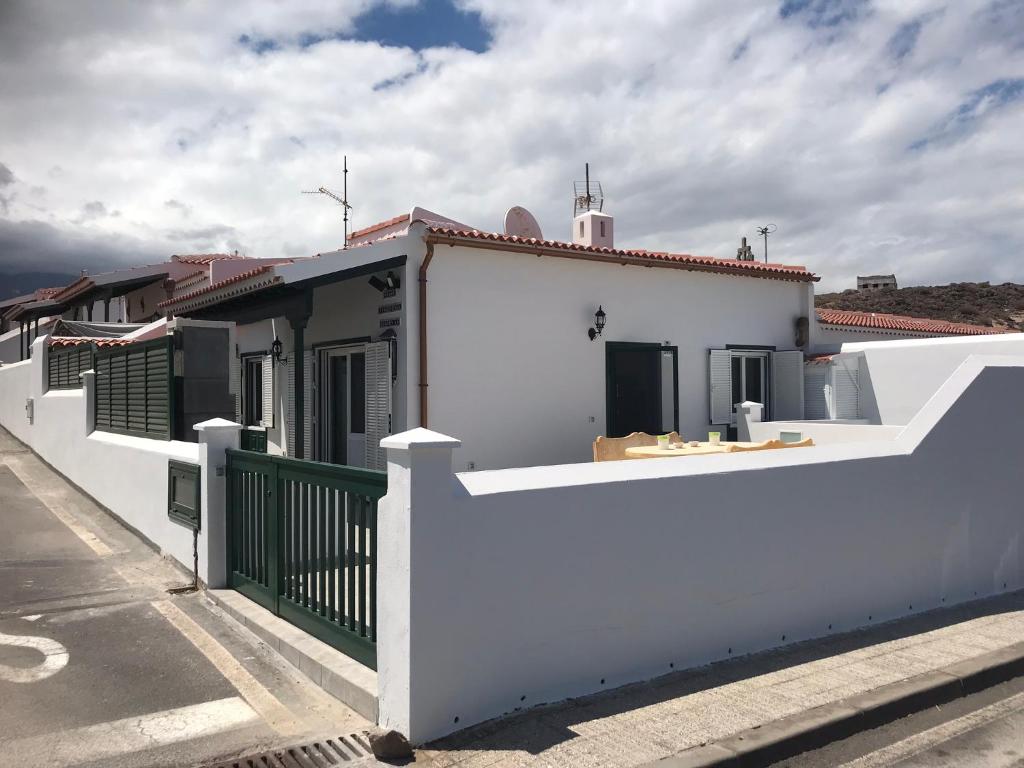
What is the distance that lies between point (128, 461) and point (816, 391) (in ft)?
34.2

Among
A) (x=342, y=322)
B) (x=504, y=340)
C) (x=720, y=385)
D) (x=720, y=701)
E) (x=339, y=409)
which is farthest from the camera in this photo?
(x=720, y=385)

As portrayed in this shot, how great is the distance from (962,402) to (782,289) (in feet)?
23.6

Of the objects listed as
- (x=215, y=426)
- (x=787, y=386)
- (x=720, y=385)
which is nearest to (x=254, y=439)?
(x=215, y=426)

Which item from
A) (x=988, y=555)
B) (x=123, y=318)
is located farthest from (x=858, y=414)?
(x=123, y=318)

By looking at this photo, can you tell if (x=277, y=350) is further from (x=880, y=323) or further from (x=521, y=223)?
(x=880, y=323)

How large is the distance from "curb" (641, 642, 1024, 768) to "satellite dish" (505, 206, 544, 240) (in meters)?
9.00

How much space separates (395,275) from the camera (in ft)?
31.1

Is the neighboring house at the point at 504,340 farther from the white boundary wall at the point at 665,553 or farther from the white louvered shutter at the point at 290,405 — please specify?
the white boundary wall at the point at 665,553

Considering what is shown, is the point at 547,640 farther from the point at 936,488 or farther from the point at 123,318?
Answer: the point at 123,318

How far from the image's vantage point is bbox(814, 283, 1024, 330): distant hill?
42.7 m

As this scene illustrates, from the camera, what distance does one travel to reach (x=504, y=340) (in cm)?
1002

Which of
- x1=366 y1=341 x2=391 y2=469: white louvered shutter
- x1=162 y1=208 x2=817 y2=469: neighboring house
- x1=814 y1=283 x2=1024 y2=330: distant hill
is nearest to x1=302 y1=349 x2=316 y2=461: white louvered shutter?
x1=162 y1=208 x2=817 y2=469: neighboring house

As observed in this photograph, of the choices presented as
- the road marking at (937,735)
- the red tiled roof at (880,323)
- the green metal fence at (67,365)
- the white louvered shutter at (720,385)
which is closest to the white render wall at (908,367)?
the red tiled roof at (880,323)

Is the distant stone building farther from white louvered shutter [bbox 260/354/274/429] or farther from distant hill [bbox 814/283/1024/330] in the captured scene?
white louvered shutter [bbox 260/354/274/429]
